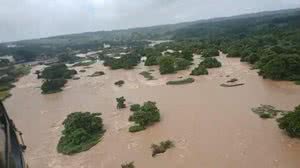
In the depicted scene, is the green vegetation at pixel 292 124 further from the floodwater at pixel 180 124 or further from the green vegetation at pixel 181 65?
the green vegetation at pixel 181 65

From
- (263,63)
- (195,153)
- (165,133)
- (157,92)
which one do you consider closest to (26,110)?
(157,92)

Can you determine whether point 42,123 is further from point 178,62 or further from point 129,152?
point 178,62

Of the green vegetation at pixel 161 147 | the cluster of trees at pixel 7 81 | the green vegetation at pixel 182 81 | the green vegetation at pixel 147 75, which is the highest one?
the green vegetation at pixel 161 147

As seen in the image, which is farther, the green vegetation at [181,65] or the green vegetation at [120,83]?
the green vegetation at [181,65]

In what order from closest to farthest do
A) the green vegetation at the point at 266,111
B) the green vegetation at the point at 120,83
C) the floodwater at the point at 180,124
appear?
the floodwater at the point at 180,124, the green vegetation at the point at 266,111, the green vegetation at the point at 120,83

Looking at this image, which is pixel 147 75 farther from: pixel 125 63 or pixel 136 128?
pixel 136 128

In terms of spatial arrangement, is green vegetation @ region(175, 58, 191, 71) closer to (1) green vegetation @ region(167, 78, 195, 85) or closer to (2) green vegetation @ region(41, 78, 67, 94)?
(1) green vegetation @ region(167, 78, 195, 85)

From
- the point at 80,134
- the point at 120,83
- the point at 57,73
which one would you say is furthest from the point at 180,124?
the point at 57,73

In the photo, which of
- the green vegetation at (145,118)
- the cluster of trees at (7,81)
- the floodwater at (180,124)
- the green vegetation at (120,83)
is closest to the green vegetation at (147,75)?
the floodwater at (180,124)
